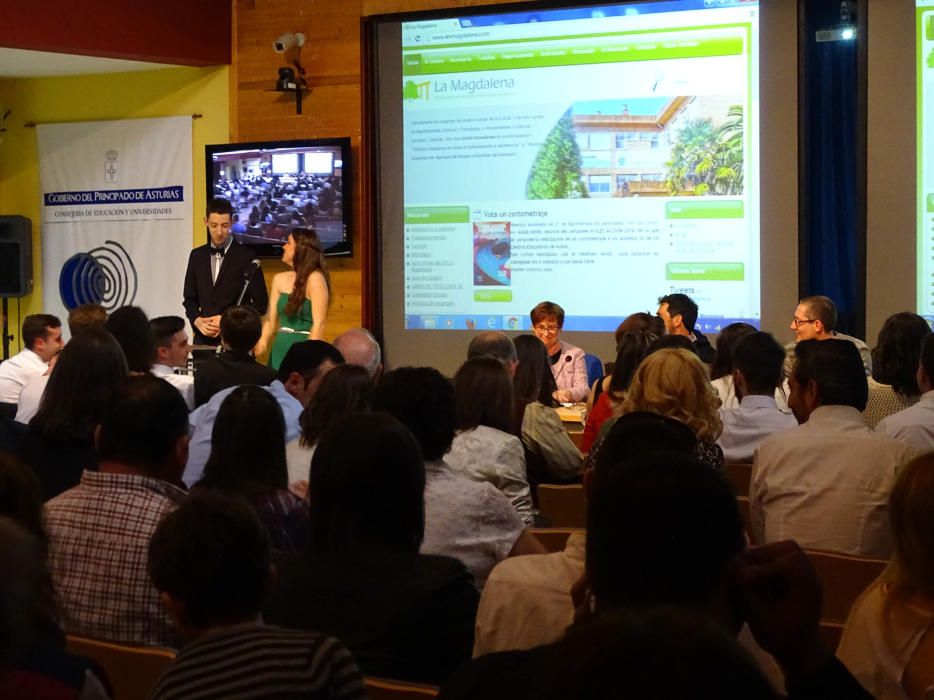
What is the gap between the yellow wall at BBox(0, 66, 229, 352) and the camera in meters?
9.63

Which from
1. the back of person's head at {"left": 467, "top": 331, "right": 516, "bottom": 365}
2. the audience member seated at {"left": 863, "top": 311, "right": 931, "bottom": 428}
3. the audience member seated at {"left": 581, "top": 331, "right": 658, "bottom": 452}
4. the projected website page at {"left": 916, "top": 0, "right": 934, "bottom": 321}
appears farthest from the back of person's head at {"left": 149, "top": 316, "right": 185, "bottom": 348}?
the projected website page at {"left": 916, "top": 0, "right": 934, "bottom": 321}

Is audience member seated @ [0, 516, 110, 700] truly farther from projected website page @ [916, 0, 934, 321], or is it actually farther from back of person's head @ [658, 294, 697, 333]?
projected website page @ [916, 0, 934, 321]

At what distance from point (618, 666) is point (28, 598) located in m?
0.64

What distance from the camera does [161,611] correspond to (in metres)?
2.43

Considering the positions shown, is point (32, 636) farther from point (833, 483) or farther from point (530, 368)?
point (530, 368)

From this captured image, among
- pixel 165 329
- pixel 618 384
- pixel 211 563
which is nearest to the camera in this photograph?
pixel 211 563

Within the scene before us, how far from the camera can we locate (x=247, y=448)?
2828 mm

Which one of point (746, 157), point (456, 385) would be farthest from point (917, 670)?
point (746, 157)

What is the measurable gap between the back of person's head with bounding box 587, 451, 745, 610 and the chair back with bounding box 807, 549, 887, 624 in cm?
134

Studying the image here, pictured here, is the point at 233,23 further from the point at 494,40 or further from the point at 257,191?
the point at 494,40

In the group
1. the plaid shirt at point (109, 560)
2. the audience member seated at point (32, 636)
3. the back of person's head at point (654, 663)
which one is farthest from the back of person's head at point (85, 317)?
the back of person's head at point (654, 663)

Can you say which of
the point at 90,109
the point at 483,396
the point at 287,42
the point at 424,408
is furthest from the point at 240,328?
the point at 90,109

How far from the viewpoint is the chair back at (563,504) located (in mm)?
3834

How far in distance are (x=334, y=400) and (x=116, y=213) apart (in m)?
6.98
